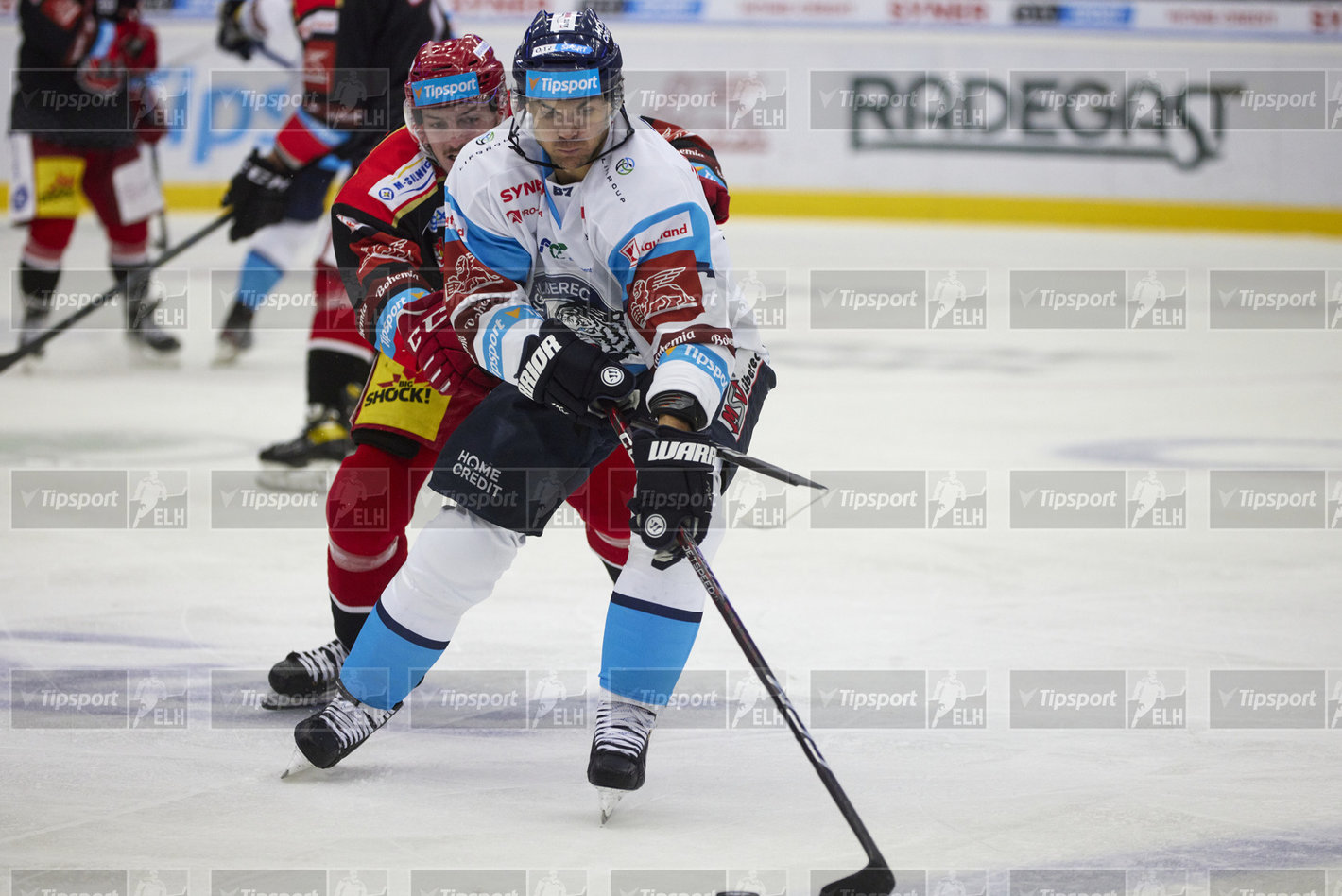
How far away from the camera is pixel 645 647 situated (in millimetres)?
2391

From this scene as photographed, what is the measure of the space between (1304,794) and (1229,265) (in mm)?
7419

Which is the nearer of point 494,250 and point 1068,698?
point 494,250

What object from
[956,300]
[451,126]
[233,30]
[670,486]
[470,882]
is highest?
[233,30]

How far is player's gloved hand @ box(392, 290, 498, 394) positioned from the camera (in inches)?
100.0

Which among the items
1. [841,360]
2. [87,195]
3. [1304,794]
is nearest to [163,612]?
[1304,794]

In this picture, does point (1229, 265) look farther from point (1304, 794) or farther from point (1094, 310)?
point (1304, 794)

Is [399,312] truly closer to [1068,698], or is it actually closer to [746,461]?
[746,461]

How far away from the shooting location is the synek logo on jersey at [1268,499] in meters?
4.30

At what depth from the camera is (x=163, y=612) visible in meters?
3.41

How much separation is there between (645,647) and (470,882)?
450mm

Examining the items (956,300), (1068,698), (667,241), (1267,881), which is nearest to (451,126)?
(667,241)

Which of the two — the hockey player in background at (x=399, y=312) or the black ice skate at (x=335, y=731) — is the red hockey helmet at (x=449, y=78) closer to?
the hockey player in background at (x=399, y=312)

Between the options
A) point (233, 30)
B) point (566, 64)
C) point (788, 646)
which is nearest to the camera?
point (566, 64)

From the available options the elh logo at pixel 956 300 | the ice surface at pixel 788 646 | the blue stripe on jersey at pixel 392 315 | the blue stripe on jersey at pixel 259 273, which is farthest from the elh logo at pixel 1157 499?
the elh logo at pixel 956 300
